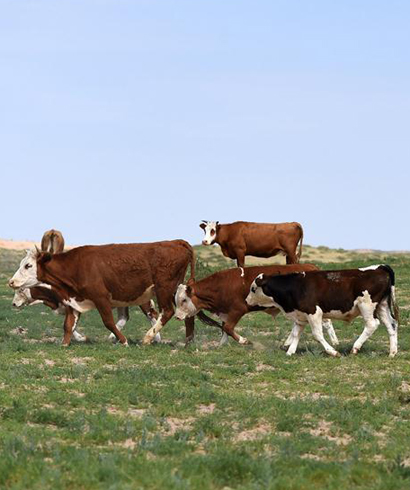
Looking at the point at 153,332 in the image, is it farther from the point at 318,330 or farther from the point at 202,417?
the point at 202,417

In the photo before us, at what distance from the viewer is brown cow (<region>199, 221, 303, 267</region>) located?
30.2 metres

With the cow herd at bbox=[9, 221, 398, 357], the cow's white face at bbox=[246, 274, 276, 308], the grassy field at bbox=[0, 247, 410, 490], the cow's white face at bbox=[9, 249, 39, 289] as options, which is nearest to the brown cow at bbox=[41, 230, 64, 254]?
the cow herd at bbox=[9, 221, 398, 357]

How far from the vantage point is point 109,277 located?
1817 cm

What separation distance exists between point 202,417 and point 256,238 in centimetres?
1891

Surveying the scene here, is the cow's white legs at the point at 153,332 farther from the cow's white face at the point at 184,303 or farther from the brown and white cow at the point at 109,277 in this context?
the cow's white face at the point at 184,303

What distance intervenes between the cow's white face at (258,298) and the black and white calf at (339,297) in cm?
38

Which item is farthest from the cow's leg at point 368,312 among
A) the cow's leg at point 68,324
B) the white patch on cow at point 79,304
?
the cow's leg at point 68,324

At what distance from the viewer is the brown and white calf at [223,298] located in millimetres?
18188

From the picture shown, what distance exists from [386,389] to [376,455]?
3.51 meters

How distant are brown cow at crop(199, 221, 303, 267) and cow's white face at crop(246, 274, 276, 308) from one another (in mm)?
12343

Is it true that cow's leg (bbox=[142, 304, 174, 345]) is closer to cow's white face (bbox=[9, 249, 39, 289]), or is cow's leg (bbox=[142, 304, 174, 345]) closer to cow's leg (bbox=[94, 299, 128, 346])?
cow's leg (bbox=[94, 299, 128, 346])

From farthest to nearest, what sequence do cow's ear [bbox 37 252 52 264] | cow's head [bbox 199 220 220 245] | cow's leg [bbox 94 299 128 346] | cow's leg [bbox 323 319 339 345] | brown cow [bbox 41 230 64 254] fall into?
cow's head [bbox 199 220 220 245], brown cow [bbox 41 230 64 254], cow's leg [bbox 323 319 339 345], cow's ear [bbox 37 252 52 264], cow's leg [bbox 94 299 128 346]

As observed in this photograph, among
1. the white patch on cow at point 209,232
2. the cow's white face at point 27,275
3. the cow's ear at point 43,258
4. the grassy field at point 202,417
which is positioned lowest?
the grassy field at point 202,417

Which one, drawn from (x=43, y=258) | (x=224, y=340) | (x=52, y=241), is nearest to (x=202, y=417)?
A: (x=224, y=340)
